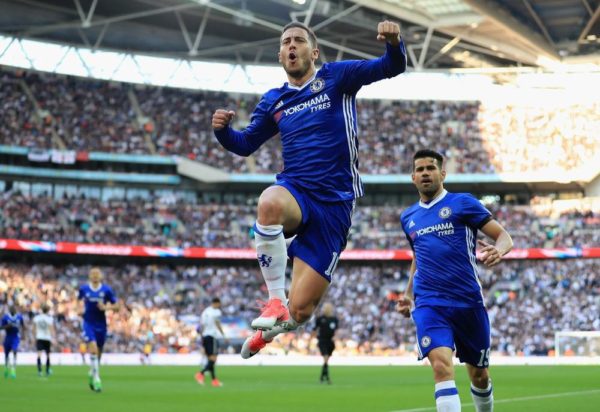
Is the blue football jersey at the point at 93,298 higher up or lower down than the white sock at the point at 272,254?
lower down

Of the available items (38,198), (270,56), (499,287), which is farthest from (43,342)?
(270,56)

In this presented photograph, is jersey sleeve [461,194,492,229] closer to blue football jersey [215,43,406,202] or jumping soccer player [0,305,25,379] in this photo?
blue football jersey [215,43,406,202]

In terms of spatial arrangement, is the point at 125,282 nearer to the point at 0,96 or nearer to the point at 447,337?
the point at 0,96

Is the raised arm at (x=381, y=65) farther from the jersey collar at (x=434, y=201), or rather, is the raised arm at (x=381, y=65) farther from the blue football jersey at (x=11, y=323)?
the blue football jersey at (x=11, y=323)

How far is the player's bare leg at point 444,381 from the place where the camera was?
27.8 feet

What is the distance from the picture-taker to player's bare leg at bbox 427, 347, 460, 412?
27.8ft

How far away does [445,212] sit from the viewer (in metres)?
9.68

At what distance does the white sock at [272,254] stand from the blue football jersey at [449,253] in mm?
2807

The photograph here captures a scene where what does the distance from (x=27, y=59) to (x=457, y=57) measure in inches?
1065

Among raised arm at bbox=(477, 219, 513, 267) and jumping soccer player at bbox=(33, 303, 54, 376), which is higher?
raised arm at bbox=(477, 219, 513, 267)

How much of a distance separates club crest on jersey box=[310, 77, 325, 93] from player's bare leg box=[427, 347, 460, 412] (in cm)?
309

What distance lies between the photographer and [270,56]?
61656 mm

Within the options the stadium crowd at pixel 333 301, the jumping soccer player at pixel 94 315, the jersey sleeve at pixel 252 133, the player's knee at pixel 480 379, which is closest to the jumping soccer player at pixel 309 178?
the jersey sleeve at pixel 252 133

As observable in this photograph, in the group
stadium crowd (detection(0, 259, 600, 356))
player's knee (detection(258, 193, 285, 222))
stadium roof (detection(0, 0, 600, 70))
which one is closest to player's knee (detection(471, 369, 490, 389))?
player's knee (detection(258, 193, 285, 222))
